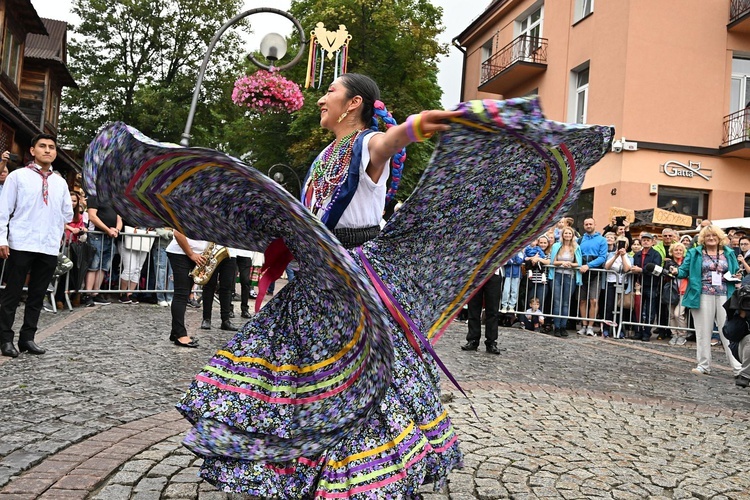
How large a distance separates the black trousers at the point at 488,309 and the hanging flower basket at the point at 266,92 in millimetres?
5549

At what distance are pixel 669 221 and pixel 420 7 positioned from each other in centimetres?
1748

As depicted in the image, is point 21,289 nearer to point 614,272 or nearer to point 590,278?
point 590,278

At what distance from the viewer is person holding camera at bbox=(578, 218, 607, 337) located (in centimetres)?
1216

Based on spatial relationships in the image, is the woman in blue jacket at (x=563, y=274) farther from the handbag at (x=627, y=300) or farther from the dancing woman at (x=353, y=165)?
the dancing woman at (x=353, y=165)

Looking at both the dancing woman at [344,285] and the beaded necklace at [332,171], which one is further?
the beaded necklace at [332,171]

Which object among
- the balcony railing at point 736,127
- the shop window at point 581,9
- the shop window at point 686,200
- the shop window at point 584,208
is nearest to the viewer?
the balcony railing at point 736,127

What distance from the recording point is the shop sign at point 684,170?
1864 centimetres

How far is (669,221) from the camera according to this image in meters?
14.8

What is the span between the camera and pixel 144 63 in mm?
34938

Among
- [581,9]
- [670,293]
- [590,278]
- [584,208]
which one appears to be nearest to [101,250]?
[590,278]

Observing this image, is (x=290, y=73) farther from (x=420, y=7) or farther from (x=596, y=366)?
(x=596, y=366)

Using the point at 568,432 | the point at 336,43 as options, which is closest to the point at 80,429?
the point at 568,432

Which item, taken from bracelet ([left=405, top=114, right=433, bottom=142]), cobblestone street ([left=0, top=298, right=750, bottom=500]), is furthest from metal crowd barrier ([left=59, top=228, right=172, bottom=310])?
bracelet ([left=405, top=114, right=433, bottom=142])

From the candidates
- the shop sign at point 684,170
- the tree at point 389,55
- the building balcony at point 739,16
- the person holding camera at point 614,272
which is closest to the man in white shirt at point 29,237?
the person holding camera at point 614,272
